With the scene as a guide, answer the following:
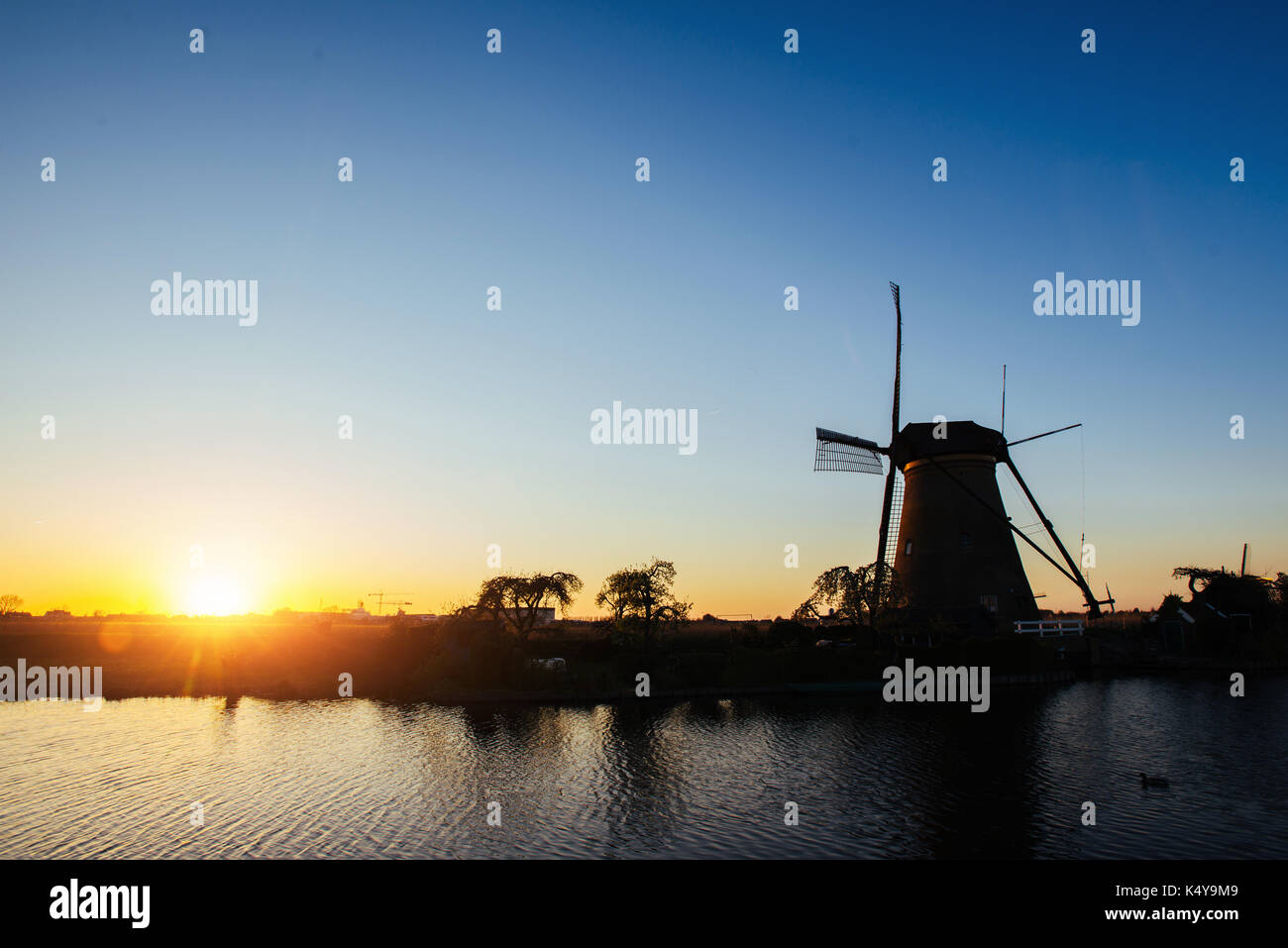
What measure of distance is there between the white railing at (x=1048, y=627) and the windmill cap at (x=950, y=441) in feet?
44.7

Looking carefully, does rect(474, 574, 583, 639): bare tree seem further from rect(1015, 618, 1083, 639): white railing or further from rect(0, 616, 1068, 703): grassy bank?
rect(1015, 618, 1083, 639): white railing

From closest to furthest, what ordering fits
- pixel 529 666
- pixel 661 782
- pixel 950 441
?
pixel 661 782 → pixel 529 666 → pixel 950 441

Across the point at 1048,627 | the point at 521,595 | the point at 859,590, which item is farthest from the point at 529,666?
the point at 1048,627

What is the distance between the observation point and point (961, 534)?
5984cm

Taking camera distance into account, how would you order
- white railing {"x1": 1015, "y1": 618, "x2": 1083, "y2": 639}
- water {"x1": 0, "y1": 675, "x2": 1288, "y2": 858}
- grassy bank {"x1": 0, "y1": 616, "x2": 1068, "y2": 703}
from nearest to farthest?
water {"x1": 0, "y1": 675, "x2": 1288, "y2": 858} → grassy bank {"x1": 0, "y1": 616, "x2": 1068, "y2": 703} → white railing {"x1": 1015, "y1": 618, "x2": 1083, "y2": 639}

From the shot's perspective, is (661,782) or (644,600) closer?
(661,782)

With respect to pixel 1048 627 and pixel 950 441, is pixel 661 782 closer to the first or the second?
pixel 950 441

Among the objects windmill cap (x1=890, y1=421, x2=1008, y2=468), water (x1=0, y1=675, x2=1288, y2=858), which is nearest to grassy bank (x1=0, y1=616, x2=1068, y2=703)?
water (x1=0, y1=675, x2=1288, y2=858)

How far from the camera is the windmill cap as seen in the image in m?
60.1

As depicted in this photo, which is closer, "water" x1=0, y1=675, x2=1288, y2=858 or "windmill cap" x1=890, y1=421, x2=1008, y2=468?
"water" x1=0, y1=675, x2=1288, y2=858

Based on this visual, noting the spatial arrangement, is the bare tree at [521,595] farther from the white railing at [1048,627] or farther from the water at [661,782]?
the white railing at [1048,627]

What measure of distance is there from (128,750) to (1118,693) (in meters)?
59.0

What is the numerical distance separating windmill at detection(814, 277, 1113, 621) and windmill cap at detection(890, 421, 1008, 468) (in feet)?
0.25

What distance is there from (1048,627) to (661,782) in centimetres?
4704
